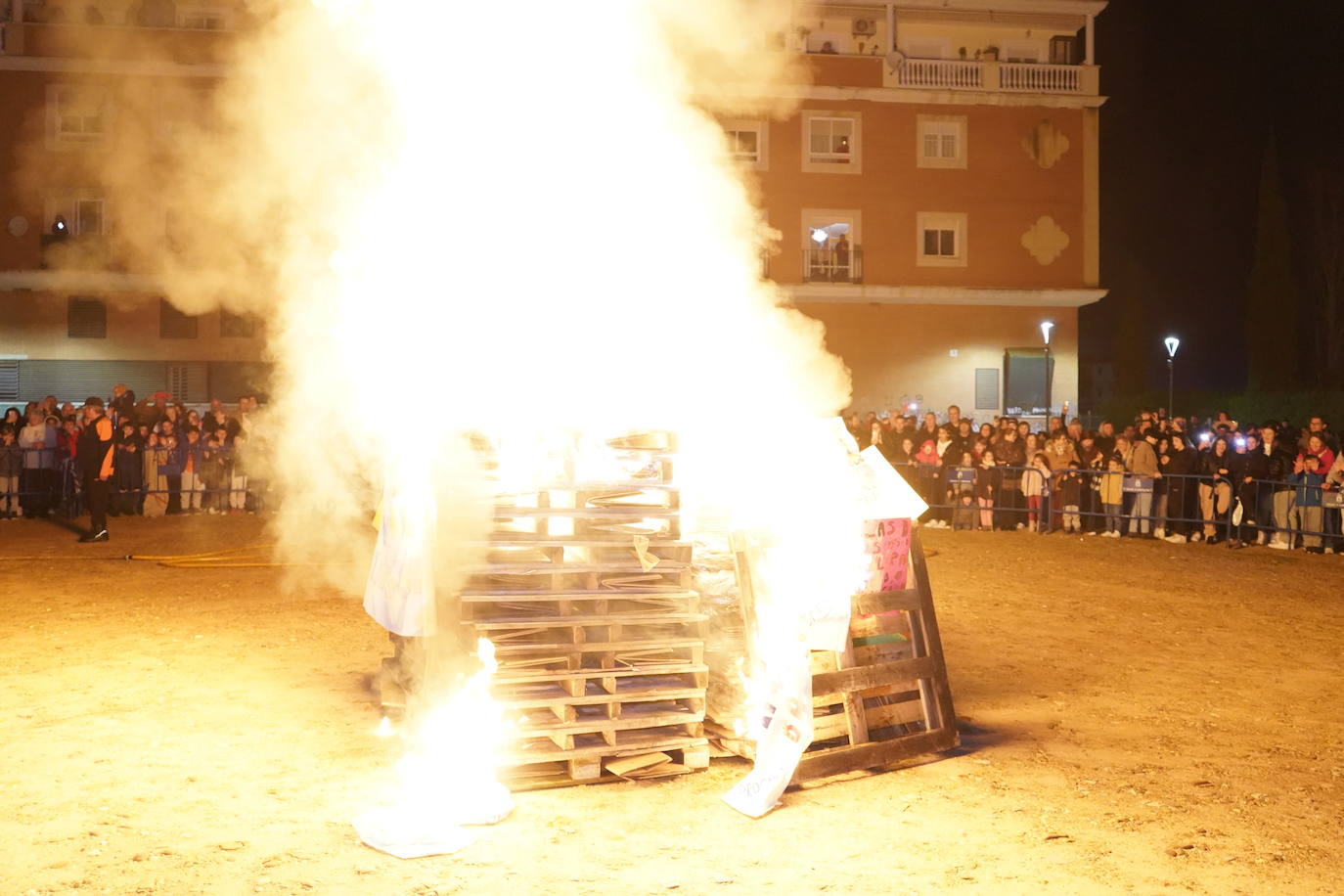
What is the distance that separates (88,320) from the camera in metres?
31.9

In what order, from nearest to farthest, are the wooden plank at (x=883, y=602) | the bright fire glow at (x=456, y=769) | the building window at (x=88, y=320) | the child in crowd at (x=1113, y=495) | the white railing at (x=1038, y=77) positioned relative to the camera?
1. the bright fire glow at (x=456, y=769)
2. the wooden plank at (x=883, y=602)
3. the child in crowd at (x=1113, y=495)
4. the building window at (x=88, y=320)
5. the white railing at (x=1038, y=77)

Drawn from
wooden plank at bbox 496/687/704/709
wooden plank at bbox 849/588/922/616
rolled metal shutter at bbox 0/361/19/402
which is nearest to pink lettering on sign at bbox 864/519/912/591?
wooden plank at bbox 849/588/922/616

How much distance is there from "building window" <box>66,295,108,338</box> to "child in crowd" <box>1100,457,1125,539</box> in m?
27.1

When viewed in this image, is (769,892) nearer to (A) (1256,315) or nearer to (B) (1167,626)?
(B) (1167,626)

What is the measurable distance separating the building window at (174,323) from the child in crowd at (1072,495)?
2452 cm

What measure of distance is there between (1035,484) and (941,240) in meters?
17.5

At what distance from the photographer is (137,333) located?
105ft

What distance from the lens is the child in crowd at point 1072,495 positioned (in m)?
18.1

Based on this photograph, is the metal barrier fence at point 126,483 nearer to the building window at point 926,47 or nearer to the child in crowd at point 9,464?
the child in crowd at point 9,464

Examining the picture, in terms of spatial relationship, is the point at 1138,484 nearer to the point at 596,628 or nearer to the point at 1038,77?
the point at 596,628

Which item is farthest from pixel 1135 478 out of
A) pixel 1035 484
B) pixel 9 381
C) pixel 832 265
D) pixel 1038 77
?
pixel 9 381

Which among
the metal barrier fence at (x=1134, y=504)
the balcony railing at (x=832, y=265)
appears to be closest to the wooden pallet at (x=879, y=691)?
the metal barrier fence at (x=1134, y=504)

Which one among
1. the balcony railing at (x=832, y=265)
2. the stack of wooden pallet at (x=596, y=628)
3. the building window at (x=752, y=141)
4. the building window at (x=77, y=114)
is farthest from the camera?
the balcony railing at (x=832, y=265)

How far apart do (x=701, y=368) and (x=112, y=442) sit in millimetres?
10717
